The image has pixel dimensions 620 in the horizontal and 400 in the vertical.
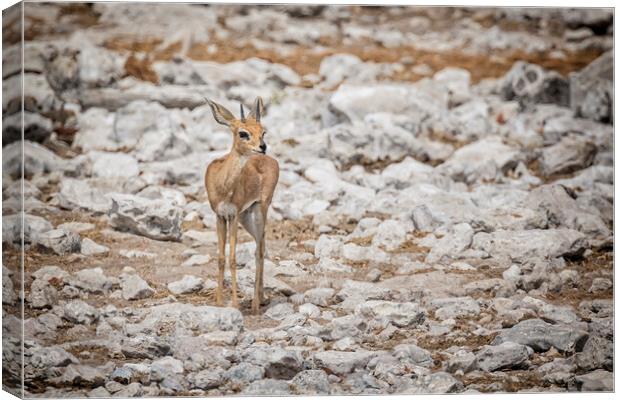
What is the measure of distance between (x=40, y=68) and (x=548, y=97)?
13.1ft

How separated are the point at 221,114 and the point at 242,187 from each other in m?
0.52

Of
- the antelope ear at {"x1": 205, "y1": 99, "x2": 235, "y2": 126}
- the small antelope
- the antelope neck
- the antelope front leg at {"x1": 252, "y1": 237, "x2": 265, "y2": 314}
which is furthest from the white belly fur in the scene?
the antelope ear at {"x1": 205, "y1": 99, "x2": 235, "y2": 126}

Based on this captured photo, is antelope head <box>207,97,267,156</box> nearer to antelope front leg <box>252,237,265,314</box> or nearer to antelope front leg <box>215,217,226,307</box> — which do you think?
antelope front leg <box>215,217,226,307</box>

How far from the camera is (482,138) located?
11.1 meters

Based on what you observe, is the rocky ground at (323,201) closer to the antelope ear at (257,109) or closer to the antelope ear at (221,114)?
the antelope ear at (257,109)

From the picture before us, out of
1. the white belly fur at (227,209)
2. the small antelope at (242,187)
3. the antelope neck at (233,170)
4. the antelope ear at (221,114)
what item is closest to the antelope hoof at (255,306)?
the small antelope at (242,187)

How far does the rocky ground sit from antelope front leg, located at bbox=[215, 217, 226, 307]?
0.15m

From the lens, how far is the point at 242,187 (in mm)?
9797

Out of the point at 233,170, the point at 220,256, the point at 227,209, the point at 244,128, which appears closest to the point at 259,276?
the point at 220,256

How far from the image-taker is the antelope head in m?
9.57

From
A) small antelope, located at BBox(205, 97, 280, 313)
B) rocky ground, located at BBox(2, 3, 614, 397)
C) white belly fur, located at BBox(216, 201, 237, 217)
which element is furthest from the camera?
white belly fur, located at BBox(216, 201, 237, 217)

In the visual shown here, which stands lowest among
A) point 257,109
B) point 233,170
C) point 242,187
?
point 242,187

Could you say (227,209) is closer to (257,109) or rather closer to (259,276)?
(259,276)

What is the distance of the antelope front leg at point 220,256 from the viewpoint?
9.84m
